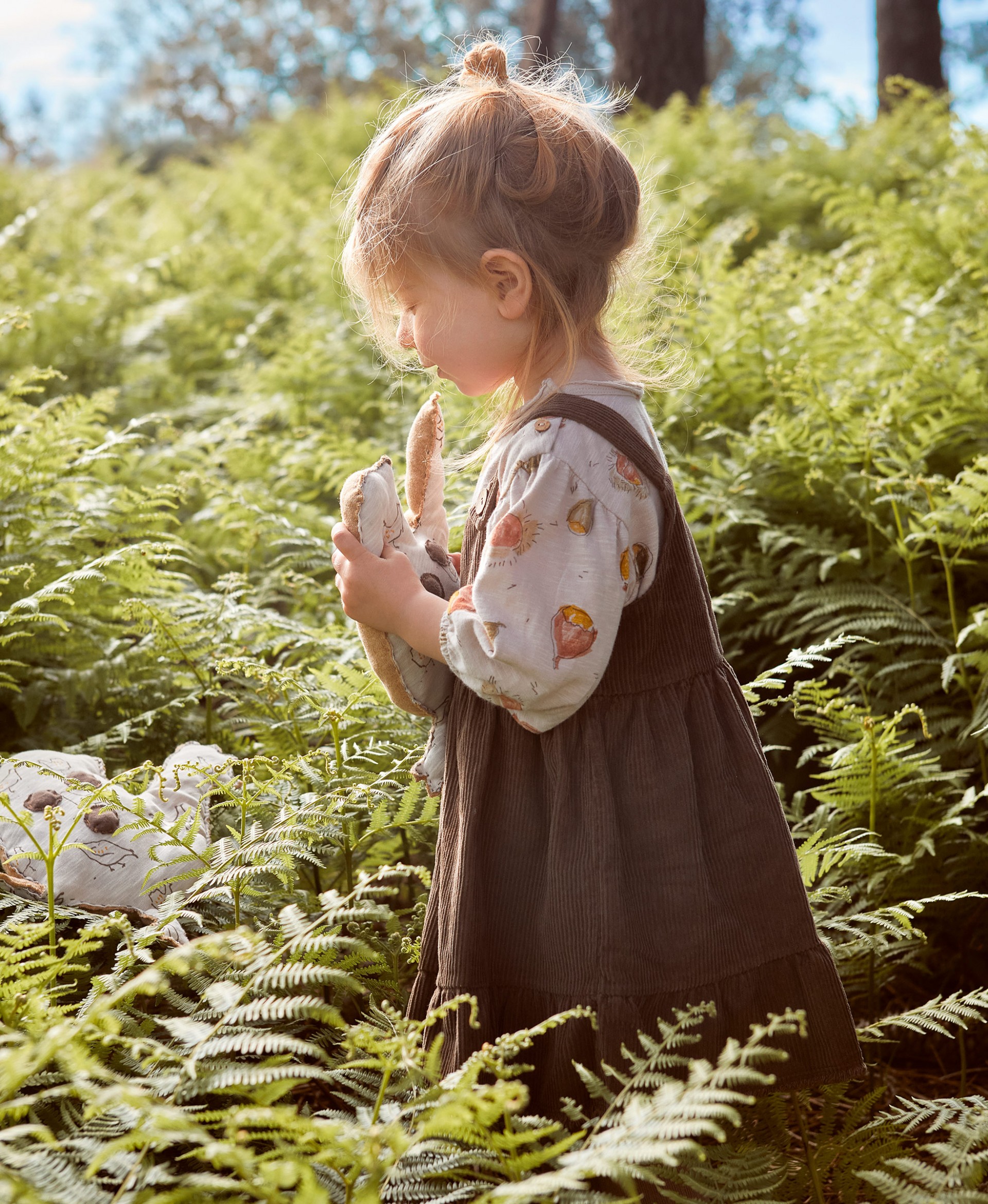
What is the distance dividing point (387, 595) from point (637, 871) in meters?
0.66

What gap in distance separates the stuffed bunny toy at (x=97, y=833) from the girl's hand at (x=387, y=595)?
51 cm

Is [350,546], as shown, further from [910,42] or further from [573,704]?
[910,42]

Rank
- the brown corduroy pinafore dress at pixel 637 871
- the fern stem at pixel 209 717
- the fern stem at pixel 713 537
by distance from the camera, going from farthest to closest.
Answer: the fern stem at pixel 713 537 → the fern stem at pixel 209 717 → the brown corduroy pinafore dress at pixel 637 871

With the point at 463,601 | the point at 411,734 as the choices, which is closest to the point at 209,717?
the point at 411,734

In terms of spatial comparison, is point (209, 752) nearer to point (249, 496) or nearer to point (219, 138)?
point (249, 496)

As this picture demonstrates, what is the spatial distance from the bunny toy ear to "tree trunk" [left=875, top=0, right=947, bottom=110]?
29.2 feet

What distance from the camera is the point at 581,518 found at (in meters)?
1.70

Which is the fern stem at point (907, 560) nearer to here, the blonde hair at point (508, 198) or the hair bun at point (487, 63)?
the blonde hair at point (508, 198)

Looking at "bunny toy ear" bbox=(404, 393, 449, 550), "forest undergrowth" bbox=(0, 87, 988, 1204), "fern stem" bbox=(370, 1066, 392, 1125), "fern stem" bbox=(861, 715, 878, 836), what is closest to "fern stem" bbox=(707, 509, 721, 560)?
"forest undergrowth" bbox=(0, 87, 988, 1204)

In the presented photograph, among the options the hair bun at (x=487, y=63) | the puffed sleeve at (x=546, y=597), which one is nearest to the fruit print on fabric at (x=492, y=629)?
the puffed sleeve at (x=546, y=597)

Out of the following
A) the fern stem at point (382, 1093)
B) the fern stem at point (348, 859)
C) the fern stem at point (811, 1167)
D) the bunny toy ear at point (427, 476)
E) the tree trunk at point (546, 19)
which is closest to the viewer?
the fern stem at point (382, 1093)

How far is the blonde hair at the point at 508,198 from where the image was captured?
71.0 inches

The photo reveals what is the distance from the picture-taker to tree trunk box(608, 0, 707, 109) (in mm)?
8898

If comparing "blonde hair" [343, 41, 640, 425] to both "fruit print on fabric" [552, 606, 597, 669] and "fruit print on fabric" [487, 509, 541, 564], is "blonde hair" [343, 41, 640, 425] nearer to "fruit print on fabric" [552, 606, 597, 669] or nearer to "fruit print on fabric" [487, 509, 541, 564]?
"fruit print on fabric" [487, 509, 541, 564]
